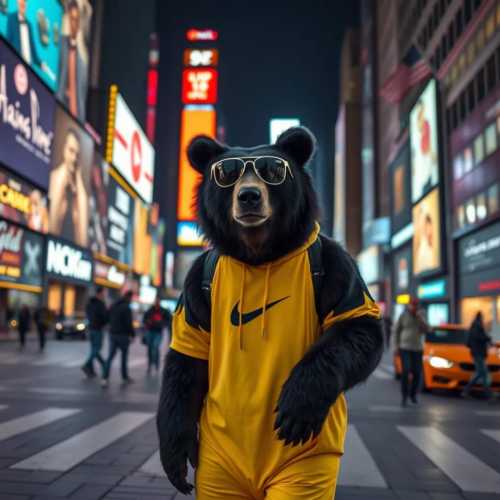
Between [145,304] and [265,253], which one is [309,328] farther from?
[145,304]

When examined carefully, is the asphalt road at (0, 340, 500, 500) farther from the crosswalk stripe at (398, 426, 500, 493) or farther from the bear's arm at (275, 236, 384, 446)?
the bear's arm at (275, 236, 384, 446)

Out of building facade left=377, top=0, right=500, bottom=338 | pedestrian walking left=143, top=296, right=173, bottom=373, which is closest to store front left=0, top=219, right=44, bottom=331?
pedestrian walking left=143, top=296, right=173, bottom=373

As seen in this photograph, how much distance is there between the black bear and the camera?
1.72 meters

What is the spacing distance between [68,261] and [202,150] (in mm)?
37984

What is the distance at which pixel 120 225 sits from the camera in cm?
A: 5538

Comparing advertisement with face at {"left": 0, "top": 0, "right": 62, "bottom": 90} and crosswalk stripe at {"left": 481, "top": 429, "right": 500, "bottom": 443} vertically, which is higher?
advertisement with face at {"left": 0, "top": 0, "right": 62, "bottom": 90}

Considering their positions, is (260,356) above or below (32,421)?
above

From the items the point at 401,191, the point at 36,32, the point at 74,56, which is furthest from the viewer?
the point at 401,191

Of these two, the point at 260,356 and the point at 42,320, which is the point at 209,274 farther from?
the point at 42,320

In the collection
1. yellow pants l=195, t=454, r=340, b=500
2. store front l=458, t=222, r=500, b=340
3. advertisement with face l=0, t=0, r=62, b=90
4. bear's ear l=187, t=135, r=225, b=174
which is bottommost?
yellow pants l=195, t=454, r=340, b=500

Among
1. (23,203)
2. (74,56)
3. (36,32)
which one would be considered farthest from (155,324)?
(74,56)

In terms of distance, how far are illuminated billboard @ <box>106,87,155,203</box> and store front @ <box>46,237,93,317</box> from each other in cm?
1198

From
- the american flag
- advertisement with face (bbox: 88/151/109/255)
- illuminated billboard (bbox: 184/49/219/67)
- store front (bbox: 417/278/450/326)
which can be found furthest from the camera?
illuminated billboard (bbox: 184/49/219/67)

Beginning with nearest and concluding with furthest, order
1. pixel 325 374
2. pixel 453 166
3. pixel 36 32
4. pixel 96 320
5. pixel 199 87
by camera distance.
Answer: pixel 325 374
pixel 96 320
pixel 36 32
pixel 453 166
pixel 199 87
